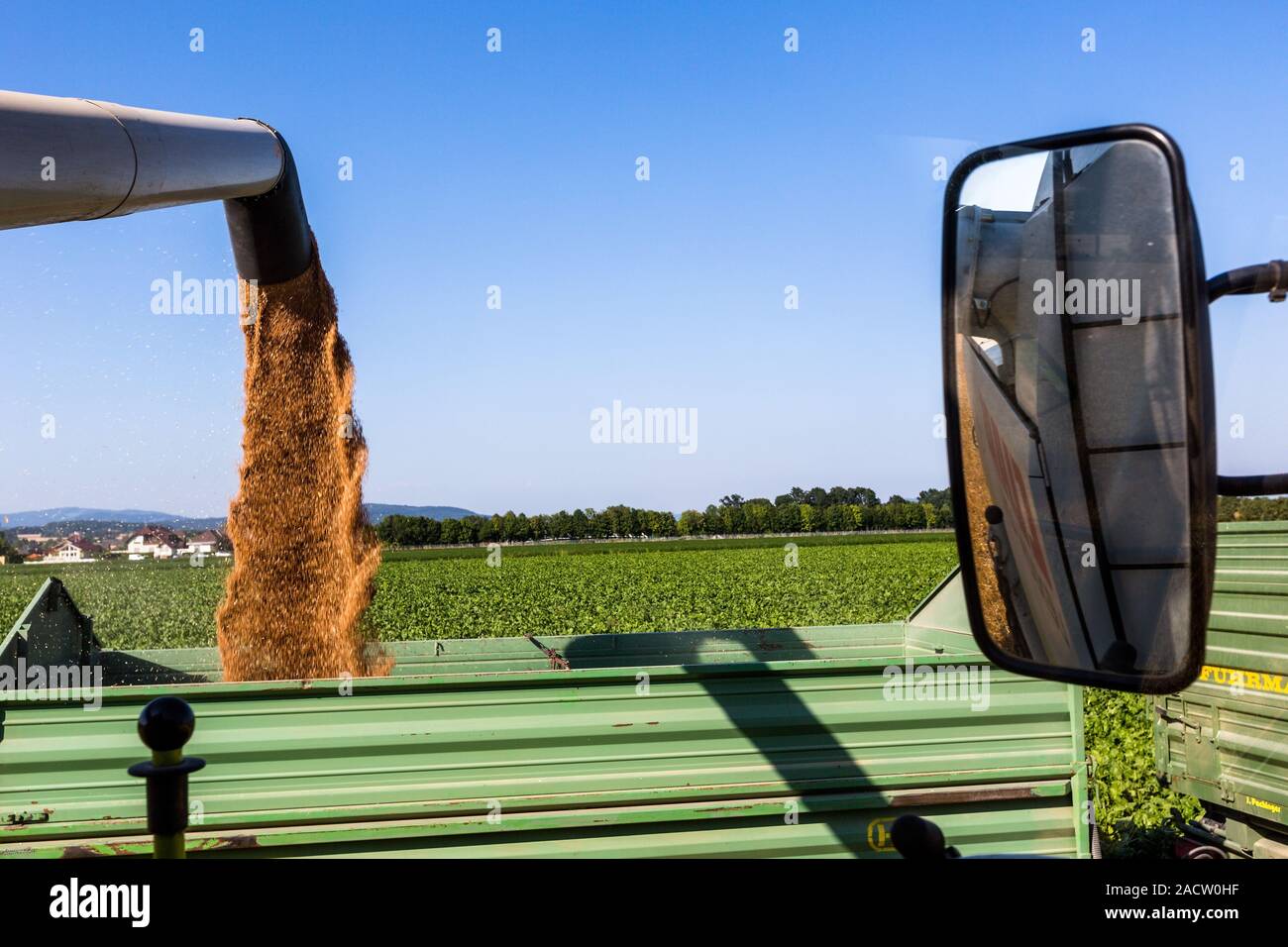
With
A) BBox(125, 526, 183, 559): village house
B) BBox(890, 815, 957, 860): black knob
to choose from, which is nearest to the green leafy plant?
BBox(890, 815, 957, 860): black knob

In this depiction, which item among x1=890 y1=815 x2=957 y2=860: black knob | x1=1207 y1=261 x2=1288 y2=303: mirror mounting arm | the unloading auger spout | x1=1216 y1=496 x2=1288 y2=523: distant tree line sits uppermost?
the unloading auger spout

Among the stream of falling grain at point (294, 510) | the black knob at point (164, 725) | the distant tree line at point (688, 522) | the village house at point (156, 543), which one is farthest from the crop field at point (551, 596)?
the distant tree line at point (688, 522)

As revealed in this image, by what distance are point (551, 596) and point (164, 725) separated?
67.7ft

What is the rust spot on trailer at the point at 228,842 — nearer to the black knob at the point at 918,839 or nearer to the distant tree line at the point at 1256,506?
the black knob at the point at 918,839

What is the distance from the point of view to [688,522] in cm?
7019

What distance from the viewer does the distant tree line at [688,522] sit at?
62.2 meters

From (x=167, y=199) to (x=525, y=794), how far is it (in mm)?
2166

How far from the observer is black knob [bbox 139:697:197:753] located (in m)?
1.59

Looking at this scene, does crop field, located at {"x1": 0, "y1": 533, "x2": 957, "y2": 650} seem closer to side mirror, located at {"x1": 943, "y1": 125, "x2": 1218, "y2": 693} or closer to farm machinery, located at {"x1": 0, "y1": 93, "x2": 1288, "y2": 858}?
farm machinery, located at {"x1": 0, "y1": 93, "x2": 1288, "y2": 858}

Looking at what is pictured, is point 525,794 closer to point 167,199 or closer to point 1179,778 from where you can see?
point 167,199

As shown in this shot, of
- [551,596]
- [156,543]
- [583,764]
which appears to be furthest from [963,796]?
[551,596]

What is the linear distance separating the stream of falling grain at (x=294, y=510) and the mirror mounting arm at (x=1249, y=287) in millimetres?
4322

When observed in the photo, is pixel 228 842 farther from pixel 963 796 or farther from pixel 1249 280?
pixel 1249 280

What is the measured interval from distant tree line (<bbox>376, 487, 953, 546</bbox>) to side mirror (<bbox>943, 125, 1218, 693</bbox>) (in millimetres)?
59326
